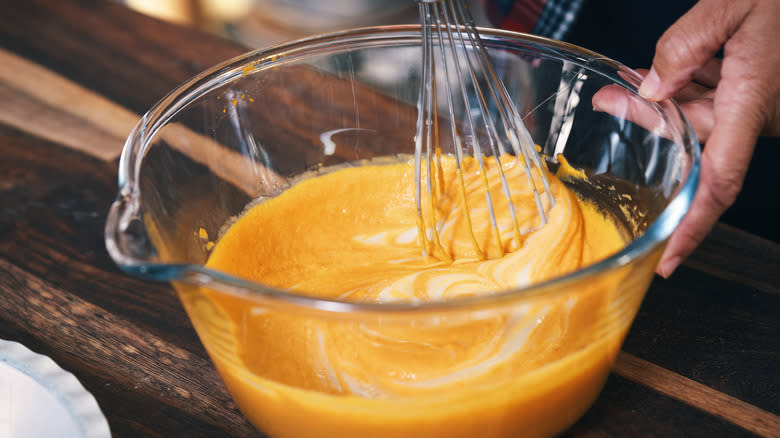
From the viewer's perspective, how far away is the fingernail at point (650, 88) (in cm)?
61

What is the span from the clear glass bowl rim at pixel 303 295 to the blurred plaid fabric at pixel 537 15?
1.08ft

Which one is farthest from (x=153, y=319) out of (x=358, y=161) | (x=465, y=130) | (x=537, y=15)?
(x=537, y=15)

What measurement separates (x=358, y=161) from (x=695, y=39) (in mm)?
371

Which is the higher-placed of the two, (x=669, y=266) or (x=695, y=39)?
(x=695, y=39)

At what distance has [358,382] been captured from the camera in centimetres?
49

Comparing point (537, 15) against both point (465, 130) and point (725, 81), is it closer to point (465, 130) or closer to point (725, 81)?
point (465, 130)

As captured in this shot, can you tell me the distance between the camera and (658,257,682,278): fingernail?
0.65 m

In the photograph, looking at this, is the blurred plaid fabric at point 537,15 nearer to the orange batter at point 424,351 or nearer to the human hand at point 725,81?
the human hand at point 725,81

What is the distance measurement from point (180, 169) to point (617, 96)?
0.42m

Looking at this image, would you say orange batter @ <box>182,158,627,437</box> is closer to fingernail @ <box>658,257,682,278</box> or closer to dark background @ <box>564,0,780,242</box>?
fingernail @ <box>658,257,682,278</box>

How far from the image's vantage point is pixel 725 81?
25.5 inches

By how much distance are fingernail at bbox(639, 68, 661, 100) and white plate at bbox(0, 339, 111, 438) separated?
0.53 meters

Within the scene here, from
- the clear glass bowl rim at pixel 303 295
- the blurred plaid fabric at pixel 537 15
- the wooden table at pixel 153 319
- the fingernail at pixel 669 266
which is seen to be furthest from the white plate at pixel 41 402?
the blurred plaid fabric at pixel 537 15

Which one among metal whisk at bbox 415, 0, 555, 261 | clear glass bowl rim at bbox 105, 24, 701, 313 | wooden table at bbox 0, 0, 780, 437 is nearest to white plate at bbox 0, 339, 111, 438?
wooden table at bbox 0, 0, 780, 437
